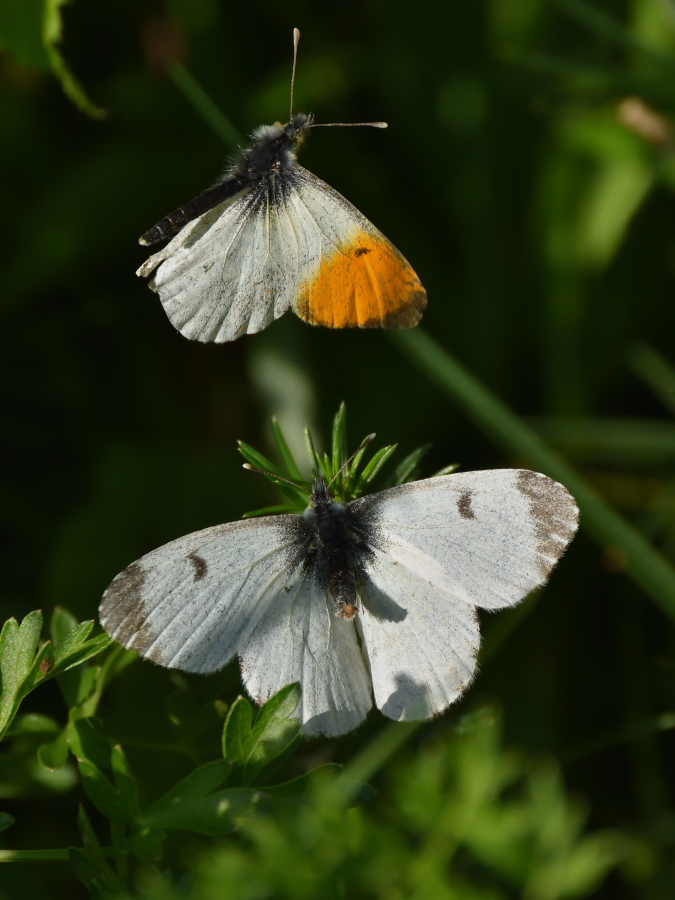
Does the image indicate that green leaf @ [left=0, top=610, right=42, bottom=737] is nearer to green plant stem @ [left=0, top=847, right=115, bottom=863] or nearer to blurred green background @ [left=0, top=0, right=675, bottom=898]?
green plant stem @ [left=0, top=847, right=115, bottom=863]

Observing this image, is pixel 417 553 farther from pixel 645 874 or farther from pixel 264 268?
pixel 645 874

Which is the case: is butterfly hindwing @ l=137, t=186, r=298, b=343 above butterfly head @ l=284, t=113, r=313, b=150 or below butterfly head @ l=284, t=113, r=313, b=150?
below

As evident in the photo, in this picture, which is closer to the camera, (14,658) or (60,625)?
(14,658)

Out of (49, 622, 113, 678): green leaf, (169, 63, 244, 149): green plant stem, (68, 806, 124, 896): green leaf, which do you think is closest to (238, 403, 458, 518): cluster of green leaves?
(49, 622, 113, 678): green leaf

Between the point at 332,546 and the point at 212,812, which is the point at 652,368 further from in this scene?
the point at 212,812

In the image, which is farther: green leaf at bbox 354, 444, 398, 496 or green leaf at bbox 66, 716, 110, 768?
green leaf at bbox 354, 444, 398, 496

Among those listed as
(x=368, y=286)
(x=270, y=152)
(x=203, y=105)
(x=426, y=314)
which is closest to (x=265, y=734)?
(x=368, y=286)

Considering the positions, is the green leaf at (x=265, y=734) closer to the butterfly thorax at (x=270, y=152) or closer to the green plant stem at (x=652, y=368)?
the butterfly thorax at (x=270, y=152)

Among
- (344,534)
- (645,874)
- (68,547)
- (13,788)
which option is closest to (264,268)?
(344,534)
